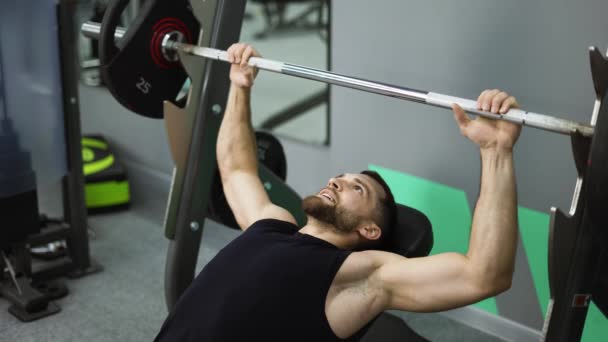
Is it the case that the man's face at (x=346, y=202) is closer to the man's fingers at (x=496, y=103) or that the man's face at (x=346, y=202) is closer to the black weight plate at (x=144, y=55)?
the man's fingers at (x=496, y=103)

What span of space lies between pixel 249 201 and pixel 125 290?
3.61ft

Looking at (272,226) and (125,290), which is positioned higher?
(272,226)

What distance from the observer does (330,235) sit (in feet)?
5.56

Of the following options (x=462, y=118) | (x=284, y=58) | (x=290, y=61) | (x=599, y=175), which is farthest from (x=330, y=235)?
(x=284, y=58)

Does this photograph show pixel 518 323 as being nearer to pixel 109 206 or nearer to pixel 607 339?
pixel 607 339

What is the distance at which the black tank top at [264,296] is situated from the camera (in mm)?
1457

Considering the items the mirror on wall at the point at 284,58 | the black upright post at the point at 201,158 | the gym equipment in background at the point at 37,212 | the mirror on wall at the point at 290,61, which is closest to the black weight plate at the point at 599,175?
the black upright post at the point at 201,158

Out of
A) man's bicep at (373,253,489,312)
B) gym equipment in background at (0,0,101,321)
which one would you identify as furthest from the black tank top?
gym equipment in background at (0,0,101,321)

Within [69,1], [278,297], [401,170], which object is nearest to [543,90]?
[401,170]

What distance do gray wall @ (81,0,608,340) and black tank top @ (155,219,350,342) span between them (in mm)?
927

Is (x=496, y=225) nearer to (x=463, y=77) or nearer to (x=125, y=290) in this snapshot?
(x=463, y=77)

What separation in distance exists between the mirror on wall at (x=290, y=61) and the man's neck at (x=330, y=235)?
1.33 metres

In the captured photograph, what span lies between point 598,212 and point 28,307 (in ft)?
6.68

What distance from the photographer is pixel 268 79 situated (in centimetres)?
544
